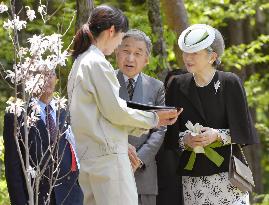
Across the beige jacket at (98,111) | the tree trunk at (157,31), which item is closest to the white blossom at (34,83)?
the beige jacket at (98,111)

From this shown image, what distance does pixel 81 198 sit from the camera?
499 centimetres

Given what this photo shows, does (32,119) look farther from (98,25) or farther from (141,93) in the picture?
(141,93)

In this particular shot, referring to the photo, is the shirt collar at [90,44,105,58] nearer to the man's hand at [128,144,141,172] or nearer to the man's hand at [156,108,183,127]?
the man's hand at [156,108,183,127]

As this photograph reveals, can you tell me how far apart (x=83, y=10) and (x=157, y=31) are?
159 centimetres

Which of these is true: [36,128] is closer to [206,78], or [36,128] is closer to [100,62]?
[100,62]

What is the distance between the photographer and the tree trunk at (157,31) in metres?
7.23

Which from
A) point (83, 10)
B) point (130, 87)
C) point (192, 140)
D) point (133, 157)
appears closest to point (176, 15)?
point (83, 10)

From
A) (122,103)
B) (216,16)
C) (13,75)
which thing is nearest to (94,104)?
(122,103)

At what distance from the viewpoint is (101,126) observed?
160 inches

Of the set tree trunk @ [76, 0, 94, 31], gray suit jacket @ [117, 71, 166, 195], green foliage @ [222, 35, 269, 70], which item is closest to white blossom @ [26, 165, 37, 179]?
gray suit jacket @ [117, 71, 166, 195]

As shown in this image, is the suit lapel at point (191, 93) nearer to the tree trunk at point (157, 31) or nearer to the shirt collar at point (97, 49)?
the shirt collar at point (97, 49)

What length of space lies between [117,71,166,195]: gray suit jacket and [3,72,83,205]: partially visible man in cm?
48

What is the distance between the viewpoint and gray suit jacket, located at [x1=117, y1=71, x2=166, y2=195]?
5105 mm

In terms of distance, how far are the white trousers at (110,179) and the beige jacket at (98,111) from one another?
5 cm
